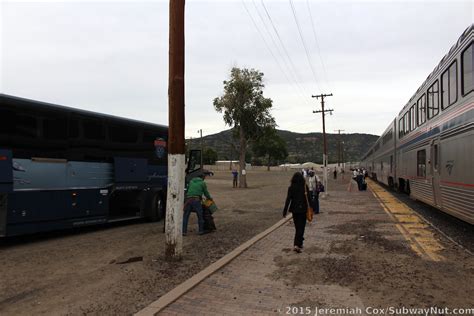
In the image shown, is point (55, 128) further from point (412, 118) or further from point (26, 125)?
point (412, 118)

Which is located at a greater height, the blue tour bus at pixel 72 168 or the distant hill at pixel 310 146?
the distant hill at pixel 310 146

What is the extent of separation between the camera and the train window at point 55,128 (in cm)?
992

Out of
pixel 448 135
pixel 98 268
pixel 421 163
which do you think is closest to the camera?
pixel 98 268

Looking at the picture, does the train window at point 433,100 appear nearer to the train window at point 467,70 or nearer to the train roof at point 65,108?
the train window at point 467,70

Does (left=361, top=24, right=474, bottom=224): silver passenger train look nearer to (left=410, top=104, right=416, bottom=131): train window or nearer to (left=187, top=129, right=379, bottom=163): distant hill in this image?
(left=410, top=104, right=416, bottom=131): train window

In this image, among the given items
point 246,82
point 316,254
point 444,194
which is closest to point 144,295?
point 316,254

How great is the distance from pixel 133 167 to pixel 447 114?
28.1ft

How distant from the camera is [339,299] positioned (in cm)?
541

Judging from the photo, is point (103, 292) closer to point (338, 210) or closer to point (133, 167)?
point (133, 167)

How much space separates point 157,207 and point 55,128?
15.8 feet

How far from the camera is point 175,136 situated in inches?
298

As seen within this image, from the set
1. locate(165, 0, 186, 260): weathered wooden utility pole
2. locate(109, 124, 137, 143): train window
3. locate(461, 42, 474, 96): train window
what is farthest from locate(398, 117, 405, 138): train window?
locate(165, 0, 186, 260): weathered wooden utility pole

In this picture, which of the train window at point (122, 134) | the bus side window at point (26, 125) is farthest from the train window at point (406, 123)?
the bus side window at point (26, 125)

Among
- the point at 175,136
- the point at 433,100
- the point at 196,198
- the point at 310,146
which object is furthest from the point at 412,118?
the point at 310,146
